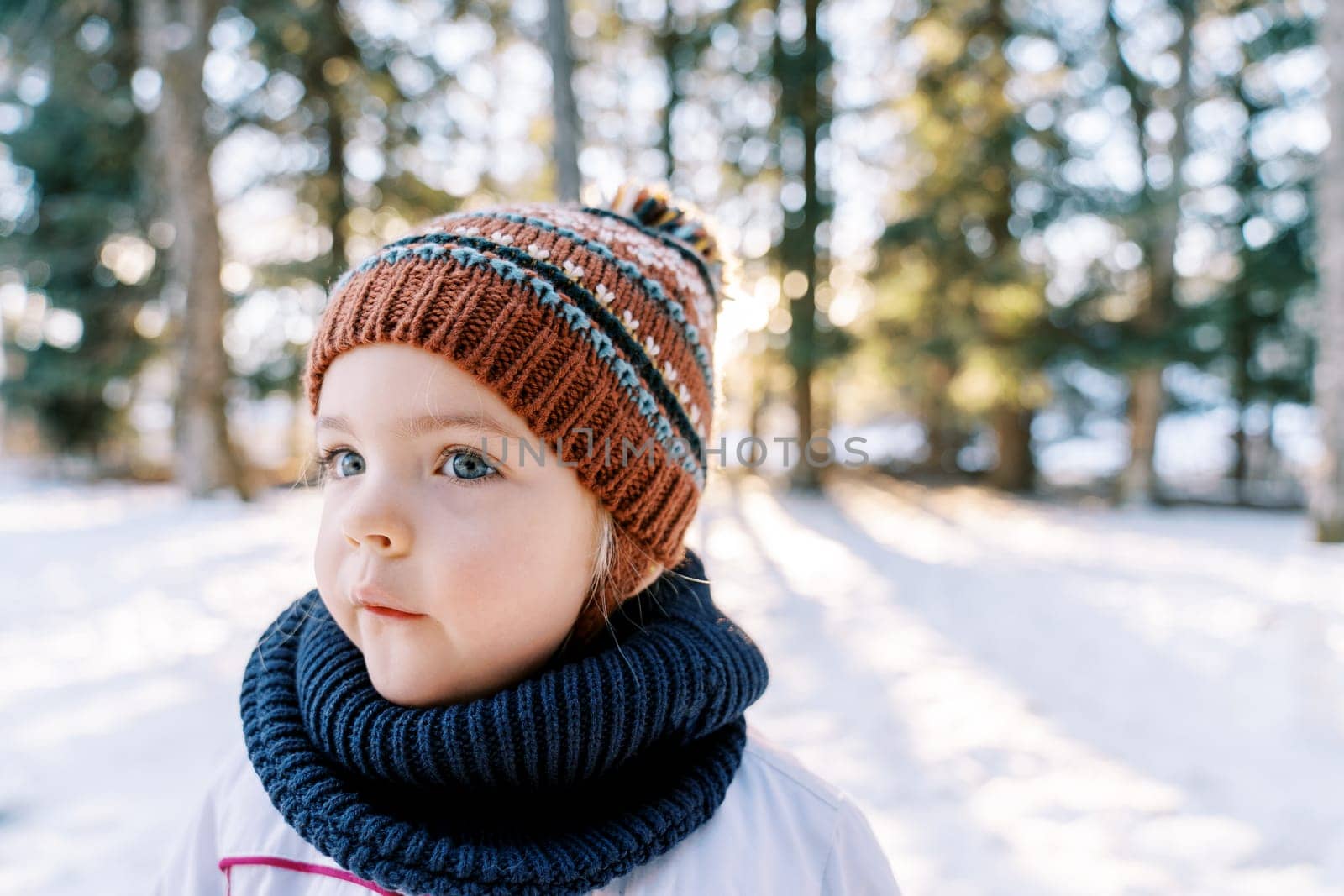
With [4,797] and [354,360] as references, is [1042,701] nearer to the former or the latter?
[354,360]

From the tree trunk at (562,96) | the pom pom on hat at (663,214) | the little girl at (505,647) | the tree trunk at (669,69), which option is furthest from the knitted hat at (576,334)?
the tree trunk at (669,69)

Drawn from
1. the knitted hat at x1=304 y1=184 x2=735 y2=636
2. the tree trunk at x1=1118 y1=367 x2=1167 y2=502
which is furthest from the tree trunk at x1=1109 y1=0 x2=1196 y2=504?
the knitted hat at x1=304 y1=184 x2=735 y2=636

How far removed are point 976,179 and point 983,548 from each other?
549 centimetres

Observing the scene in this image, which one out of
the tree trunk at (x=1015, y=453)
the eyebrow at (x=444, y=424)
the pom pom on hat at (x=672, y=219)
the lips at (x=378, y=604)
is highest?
the pom pom on hat at (x=672, y=219)

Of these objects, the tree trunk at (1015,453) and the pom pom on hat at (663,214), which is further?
the tree trunk at (1015,453)

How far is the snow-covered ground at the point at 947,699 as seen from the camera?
2432 mm

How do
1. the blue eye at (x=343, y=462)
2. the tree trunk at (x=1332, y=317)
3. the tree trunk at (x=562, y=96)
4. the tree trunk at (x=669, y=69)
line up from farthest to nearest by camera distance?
1. the tree trunk at (x=669, y=69)
2. the tree trunk at (x=1332, y=317)
3. the tree trunk at (x=562, y=96)
4. the blue eye at (x=343, y=462)

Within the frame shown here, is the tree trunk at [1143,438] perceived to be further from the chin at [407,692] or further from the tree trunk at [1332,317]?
the chin at [407,692]

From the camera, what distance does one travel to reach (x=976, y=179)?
10.2 metres

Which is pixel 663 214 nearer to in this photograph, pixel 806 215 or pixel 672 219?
pixel 672 219

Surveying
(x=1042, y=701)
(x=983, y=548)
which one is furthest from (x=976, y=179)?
(x=1042, y=701)

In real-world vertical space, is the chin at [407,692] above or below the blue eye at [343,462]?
below

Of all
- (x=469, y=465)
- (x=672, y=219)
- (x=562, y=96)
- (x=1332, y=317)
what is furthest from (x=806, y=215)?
(x=469, y=465)

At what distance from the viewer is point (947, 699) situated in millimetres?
3719
